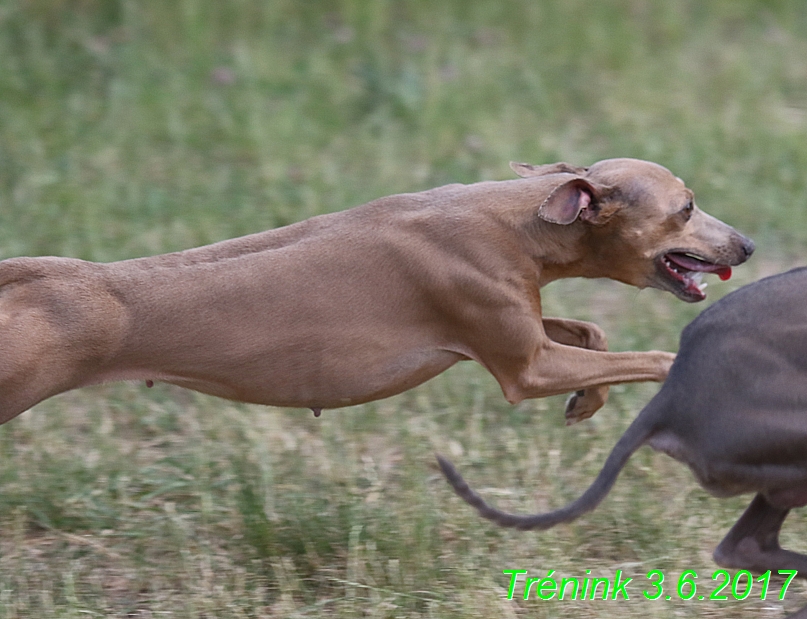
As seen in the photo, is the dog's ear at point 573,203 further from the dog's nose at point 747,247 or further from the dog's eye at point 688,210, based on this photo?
the dog's nose at point 747,247

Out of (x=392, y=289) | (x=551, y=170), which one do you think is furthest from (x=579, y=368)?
(x=551, y=170)

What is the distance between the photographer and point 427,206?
4.51 meters

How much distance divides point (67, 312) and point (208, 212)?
292cm

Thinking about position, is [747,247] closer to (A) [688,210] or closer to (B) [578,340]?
(A) [688,210]

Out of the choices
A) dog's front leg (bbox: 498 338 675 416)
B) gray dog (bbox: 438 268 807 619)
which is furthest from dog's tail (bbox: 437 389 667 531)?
dog's front leg (bbox: 498 338 675 416)

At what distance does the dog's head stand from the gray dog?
620mm

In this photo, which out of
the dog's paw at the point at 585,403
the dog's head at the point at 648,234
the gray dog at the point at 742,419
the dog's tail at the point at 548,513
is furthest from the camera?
the dog's paw at the point at 585,403

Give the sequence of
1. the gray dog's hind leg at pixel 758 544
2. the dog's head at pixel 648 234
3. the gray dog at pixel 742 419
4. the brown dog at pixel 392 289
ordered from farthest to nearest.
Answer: the dog's head at pixel 648 234
the brown dog at pixel 392 289
the gray dog's hind leg at pixel 758 544
the gray dog at pixel 742 419

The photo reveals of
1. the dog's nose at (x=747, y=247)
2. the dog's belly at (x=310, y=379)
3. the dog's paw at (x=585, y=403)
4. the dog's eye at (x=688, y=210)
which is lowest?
the dog's paw at (x=585, y=403)

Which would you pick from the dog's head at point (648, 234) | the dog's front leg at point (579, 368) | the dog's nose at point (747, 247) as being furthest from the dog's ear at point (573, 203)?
the dog's nose at point (747, 247)

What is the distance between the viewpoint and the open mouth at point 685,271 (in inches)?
177

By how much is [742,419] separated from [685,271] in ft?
3.35

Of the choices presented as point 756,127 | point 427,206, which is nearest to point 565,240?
point 427,206

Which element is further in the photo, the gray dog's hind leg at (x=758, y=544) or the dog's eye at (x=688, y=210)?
the dog's eye at (x=688, y=210)
